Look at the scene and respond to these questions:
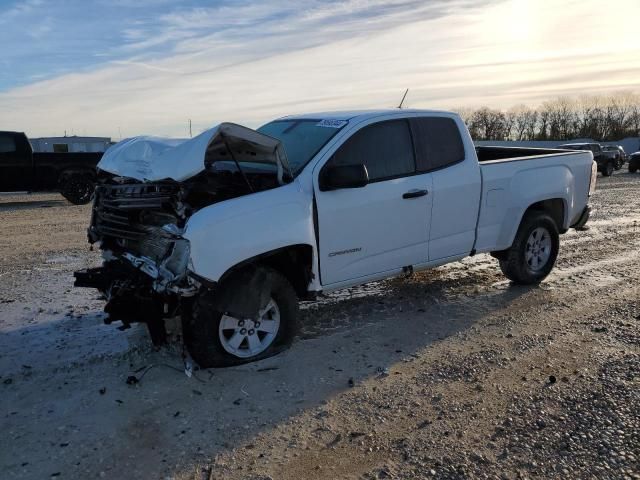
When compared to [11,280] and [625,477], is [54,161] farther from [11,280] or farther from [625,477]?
[625,477]

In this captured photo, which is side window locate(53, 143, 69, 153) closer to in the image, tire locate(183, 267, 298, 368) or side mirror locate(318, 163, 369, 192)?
side mirror locate(318, 163, 369, 192)

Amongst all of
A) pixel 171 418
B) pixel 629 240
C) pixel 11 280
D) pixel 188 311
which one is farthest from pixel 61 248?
pixel 629 240

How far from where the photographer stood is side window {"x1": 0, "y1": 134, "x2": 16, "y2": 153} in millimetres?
14781

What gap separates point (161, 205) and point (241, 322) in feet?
3.73

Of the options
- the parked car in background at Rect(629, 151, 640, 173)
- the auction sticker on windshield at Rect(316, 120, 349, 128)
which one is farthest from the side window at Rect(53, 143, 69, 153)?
the parked car in background at Rect(629, 151, 640, 173)

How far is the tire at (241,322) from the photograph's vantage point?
4336mm

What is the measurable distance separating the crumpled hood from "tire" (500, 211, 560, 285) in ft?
10.7

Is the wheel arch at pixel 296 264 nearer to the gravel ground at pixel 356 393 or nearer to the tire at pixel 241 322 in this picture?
the tire at pixel 241 322

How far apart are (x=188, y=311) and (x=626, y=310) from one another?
4436 millimetres

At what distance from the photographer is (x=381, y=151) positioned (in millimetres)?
5430

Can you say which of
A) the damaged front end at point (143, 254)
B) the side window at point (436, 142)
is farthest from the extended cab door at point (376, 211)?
the damaged front end at point (143, 254)

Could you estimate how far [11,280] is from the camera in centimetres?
713

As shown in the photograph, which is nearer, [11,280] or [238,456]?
[238,456]

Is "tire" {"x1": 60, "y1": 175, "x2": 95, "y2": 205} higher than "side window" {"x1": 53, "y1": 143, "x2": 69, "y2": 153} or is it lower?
lower
